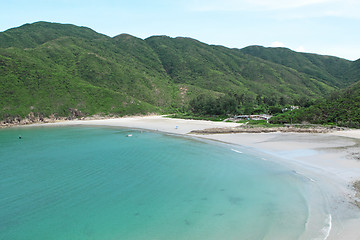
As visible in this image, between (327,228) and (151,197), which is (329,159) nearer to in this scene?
(327,228)

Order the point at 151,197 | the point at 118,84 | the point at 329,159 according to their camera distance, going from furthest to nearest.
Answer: the point at 118,84
the point at 329,159
the point at 151,197

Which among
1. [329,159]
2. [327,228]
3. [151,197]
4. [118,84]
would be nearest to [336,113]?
[329,159]

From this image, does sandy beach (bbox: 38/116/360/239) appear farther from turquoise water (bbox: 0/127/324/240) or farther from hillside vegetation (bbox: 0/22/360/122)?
hillside vegetation (bbox: 0/22/360/122)

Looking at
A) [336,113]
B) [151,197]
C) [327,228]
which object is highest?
[336,113]

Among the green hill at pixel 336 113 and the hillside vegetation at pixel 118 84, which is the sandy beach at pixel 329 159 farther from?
the hillside vegetation at pixel 118 84

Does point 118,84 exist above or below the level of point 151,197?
above

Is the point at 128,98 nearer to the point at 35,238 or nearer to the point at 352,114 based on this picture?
the point at 352,114

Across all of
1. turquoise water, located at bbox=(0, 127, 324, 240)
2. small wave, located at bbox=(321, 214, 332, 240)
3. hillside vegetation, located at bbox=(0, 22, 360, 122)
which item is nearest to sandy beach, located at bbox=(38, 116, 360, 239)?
small wave, located at bbox=(321, 214, 332, 240)
